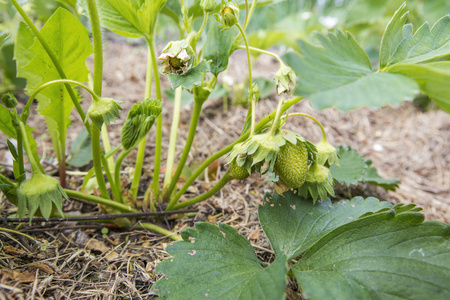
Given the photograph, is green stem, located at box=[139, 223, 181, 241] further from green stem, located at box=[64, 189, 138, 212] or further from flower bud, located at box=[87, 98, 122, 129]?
flower bud, located at box=[87, 98, 122, 129]

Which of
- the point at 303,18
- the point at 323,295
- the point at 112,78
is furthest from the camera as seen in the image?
the point at 303,18

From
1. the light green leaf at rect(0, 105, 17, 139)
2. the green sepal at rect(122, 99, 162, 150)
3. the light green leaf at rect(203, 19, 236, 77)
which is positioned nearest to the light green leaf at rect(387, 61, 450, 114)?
the light green leaf at rect(203, 19, 236, 77)

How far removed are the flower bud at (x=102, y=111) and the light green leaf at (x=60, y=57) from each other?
1.07ft

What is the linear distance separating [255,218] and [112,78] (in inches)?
67.3

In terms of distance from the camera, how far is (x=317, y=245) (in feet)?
2.88

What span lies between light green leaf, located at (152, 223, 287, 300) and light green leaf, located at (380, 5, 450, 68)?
0.60 meters

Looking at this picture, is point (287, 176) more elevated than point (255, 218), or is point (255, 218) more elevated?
point (287, 176)

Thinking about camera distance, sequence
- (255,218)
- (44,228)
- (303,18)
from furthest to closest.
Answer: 1. (303,18)
2. (255,218)
3. (44,228)

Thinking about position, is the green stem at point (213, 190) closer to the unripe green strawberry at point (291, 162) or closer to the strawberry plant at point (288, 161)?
the strawberry plant at point (288, 161)

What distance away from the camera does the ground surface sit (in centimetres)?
90

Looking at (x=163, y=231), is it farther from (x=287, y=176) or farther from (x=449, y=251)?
(x=449, y=251)

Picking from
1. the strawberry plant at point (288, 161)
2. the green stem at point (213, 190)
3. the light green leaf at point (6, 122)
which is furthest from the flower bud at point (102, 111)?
the green stem at point (213, 190)

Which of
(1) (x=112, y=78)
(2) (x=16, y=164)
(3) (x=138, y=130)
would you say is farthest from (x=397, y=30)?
(1) (x=112, y=78)

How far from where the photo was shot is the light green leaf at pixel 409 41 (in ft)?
2.75
